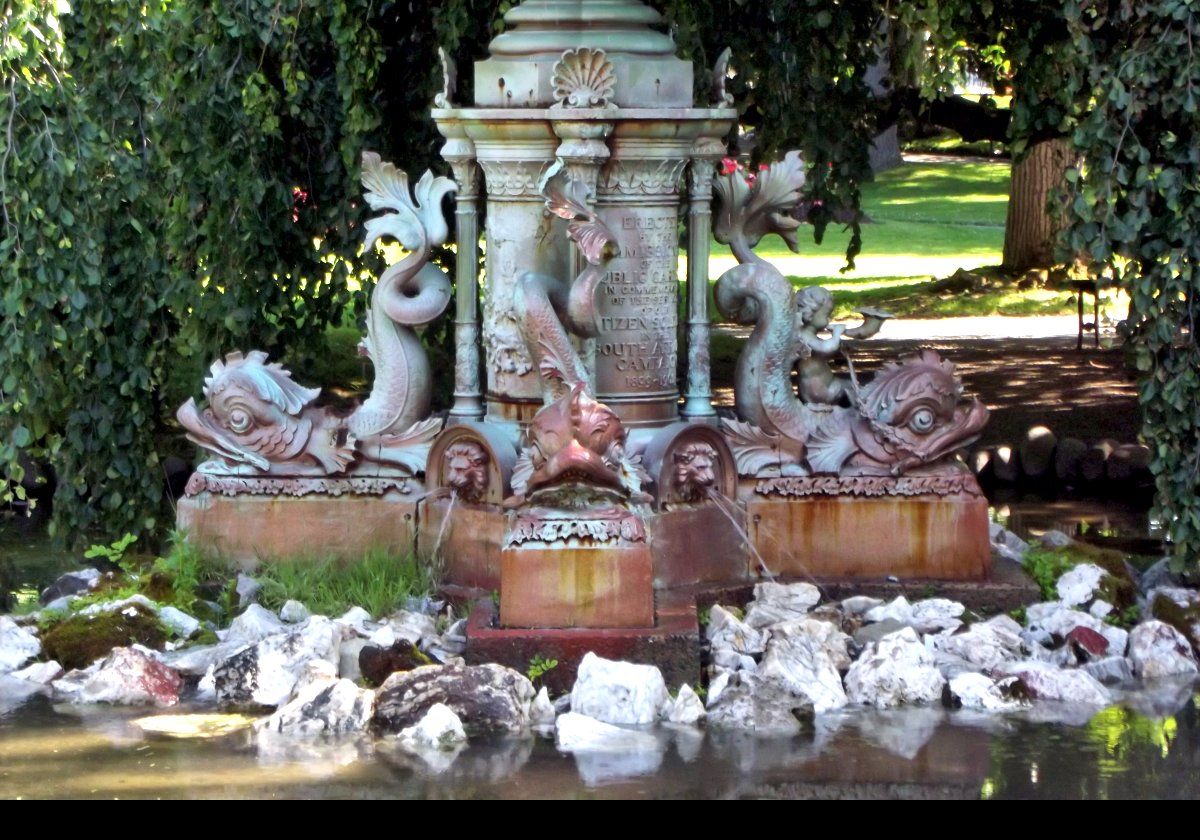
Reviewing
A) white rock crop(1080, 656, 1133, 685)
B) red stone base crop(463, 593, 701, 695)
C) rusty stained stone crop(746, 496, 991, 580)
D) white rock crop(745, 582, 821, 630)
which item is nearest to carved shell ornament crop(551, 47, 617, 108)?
rusty stained stone crop(746, 496, 991, 580)

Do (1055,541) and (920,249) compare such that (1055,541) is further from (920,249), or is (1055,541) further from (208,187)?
Result: (920,249)

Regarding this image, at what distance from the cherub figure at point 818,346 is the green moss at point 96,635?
2838 mm

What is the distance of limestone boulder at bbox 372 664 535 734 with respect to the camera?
6.39m

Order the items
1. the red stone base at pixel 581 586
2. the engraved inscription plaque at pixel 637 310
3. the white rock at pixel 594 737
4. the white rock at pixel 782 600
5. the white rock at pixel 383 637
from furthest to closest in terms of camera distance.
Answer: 1. the engraved inscription plaque at pixel 637 310
2. the white rock at pixel 782 600
3. the white rock at pixel 383 637
4. the red stone base at pixel 581 586
5. the white rock at pixel 594 737

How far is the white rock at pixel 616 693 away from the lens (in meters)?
6.43

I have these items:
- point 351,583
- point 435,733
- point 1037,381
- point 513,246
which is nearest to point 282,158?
point 513,246

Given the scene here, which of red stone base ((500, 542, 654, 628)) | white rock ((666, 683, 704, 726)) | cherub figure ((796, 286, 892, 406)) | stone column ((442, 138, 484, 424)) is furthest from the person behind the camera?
cherub figure ((796, 286, 892, 406))

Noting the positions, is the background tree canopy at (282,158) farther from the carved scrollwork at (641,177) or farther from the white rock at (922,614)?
the carved scrollwork at (641,177)

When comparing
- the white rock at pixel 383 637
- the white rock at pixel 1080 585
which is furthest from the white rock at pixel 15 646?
the white rock at pixel 1080 585

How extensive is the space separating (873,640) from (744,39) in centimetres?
441

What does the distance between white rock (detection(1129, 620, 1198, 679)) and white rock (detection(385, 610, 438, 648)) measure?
258cm

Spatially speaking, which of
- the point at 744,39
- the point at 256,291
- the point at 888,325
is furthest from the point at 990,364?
the point at 256,291

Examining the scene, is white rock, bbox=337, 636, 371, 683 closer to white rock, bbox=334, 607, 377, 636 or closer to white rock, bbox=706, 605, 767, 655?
white rock, bbox=334, 607, 377, 636

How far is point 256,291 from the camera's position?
9.86 meters
